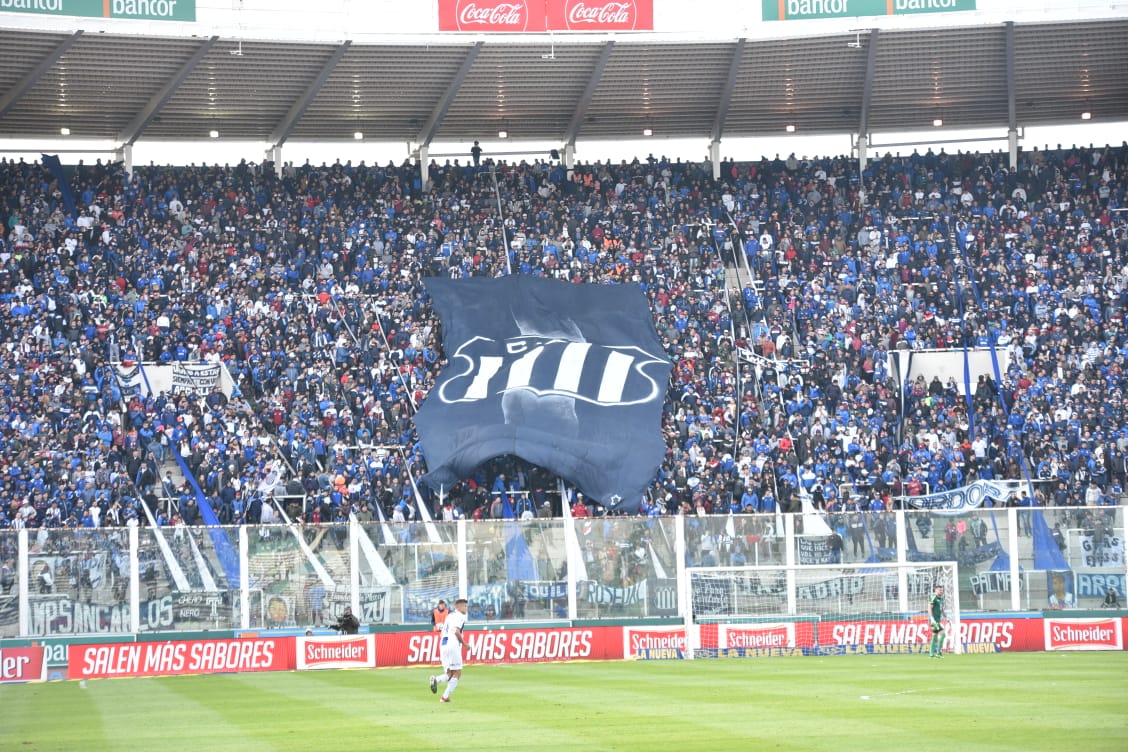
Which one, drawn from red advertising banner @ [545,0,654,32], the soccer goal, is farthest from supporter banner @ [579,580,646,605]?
red advertising banner @ [545,0,654,32]

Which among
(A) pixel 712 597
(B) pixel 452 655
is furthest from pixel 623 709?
(A) pixel 712 597

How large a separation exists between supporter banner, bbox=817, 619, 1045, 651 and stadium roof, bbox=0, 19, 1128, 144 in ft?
68.4

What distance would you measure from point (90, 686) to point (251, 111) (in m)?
25.9

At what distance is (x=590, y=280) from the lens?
1834 inches

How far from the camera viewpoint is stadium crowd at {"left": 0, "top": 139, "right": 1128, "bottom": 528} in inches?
1523

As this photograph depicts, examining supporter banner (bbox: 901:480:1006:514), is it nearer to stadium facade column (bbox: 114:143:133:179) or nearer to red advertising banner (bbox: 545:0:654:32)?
red advertising banner (bbox: 545:0:654:32)

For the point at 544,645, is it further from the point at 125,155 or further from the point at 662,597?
the point at 125,155

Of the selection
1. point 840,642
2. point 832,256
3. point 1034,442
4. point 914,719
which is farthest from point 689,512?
point 914,719

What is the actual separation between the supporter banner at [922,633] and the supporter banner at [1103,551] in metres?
2.04

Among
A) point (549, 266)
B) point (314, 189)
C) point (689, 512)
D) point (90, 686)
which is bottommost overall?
point (90, 686)

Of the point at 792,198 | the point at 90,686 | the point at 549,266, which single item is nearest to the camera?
the point at 90,686

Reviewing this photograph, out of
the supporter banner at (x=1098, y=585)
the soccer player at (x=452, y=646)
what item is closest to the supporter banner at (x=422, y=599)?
the soccer player at (x=452, y=646)

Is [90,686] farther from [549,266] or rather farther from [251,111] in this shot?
[251,111]

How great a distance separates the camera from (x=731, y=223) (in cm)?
4922
